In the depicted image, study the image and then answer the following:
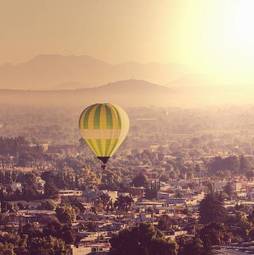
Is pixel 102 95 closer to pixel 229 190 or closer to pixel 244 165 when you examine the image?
pixel 244 165

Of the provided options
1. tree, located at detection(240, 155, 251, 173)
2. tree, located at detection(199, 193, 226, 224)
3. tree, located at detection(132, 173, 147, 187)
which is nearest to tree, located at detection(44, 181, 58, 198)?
tree, located at detection(132, 173, 147, 187)

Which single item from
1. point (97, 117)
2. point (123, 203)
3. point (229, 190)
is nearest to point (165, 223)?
point (97, 117)

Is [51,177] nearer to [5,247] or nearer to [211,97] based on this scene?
[5,247]

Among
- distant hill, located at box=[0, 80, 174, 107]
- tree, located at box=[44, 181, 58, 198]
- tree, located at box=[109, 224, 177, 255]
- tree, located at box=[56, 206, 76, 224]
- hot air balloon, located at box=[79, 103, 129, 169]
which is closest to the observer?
tree, located at box=[109, 224, 177, 255]

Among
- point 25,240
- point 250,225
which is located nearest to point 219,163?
point 250,225

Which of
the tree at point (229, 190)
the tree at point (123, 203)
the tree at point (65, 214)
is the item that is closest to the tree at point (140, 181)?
the tree at point (229, 190)

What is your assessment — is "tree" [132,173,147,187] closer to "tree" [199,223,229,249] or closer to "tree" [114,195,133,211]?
"tree" [114,195,133,211]
